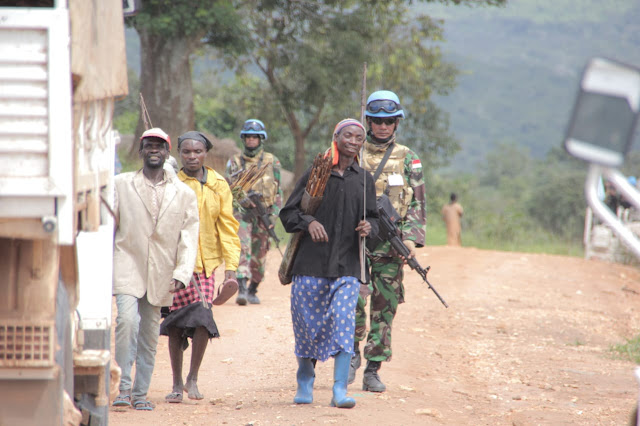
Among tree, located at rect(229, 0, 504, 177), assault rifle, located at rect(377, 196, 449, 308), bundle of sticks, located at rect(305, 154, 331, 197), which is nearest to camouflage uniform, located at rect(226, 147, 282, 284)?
assault rifle, located at rect(377, 196, 449, 308)

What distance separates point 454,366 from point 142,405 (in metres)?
4.01

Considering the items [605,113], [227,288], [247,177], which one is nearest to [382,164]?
[227,288]

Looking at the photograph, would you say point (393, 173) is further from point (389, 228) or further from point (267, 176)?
point (267, 176)

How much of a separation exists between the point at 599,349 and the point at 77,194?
8639 millimetres

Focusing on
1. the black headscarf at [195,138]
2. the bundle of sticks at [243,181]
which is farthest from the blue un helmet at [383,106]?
the bundle of sticks at [243,181]

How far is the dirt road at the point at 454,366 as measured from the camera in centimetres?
632

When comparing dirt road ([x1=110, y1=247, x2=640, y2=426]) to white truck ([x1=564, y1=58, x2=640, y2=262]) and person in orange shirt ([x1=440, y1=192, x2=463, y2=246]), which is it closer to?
white truck ([x1=564, y1=58, x2=640, y2=262])

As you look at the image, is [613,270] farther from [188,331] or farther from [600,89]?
[600,89]

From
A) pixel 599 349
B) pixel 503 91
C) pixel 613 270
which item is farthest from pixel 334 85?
pixel 503 91

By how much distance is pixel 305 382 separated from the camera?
6305 millimetres

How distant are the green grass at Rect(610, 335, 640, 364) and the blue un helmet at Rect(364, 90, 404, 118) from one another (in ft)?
15.6

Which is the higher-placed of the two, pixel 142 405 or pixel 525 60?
pixel 525 60

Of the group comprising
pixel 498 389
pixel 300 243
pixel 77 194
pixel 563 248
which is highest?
pixel 77 194

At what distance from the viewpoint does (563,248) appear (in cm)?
2645
